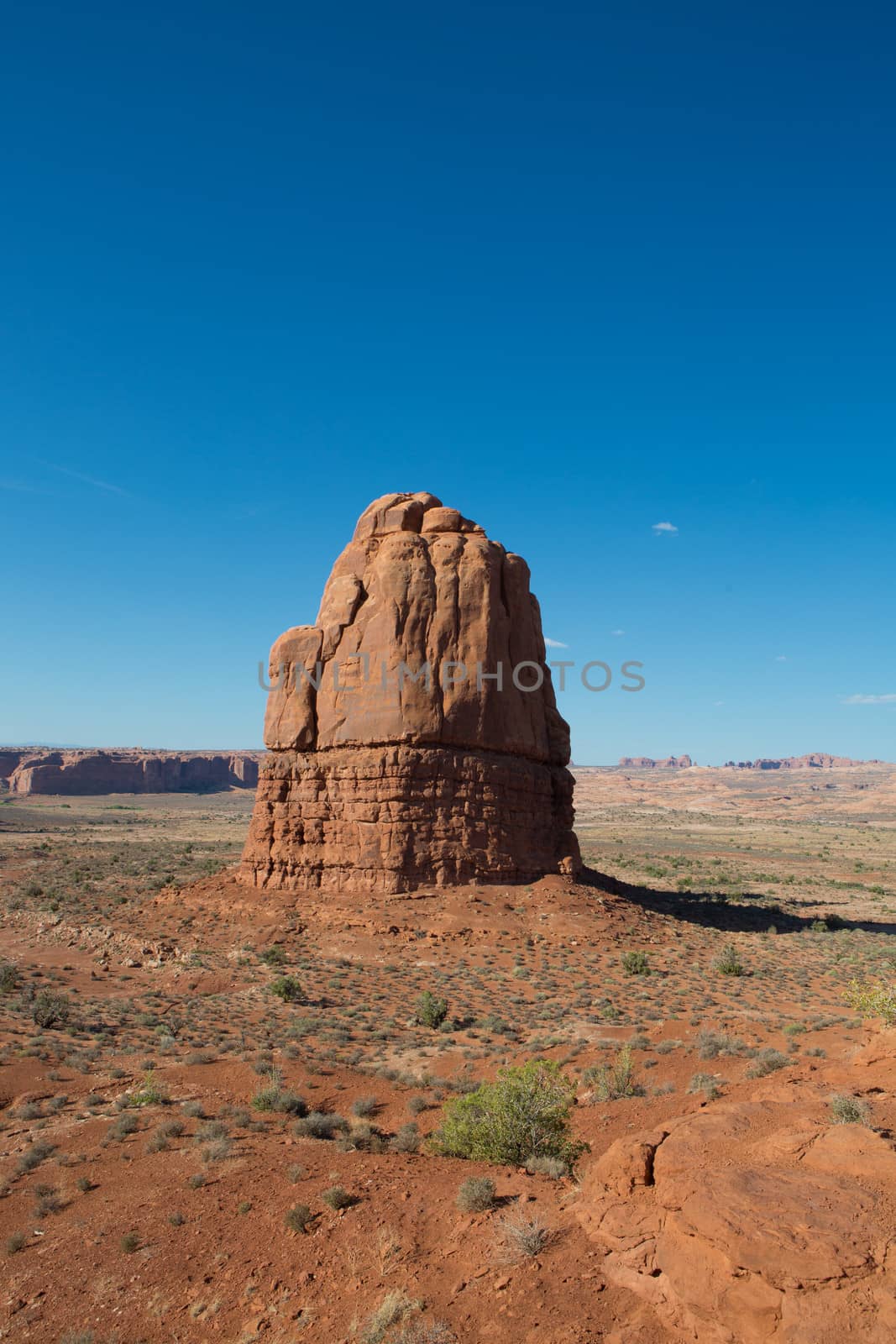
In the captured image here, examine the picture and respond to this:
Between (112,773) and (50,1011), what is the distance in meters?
139

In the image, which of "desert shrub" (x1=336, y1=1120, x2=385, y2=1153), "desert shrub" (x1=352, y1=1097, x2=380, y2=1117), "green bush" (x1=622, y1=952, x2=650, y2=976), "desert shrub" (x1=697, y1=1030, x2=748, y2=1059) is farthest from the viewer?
"green bush" (x1=622, y1=952, x2=650, y2=976)

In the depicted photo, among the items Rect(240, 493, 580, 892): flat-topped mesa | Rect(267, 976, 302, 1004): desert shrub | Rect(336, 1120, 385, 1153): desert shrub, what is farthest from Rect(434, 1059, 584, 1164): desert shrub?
Rect(240, 493, 580, 892): flat-topped mesa

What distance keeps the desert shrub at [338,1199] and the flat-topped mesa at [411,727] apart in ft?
55.1

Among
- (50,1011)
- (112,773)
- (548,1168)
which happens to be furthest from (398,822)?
(112,773)

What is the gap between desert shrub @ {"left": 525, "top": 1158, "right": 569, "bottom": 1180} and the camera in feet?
26.0

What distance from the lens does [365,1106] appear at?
11.6 metres

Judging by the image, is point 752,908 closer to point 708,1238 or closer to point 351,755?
point 351,755

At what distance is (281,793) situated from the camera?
27797 mm

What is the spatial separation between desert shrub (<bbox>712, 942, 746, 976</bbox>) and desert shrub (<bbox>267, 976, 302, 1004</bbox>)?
11.8m

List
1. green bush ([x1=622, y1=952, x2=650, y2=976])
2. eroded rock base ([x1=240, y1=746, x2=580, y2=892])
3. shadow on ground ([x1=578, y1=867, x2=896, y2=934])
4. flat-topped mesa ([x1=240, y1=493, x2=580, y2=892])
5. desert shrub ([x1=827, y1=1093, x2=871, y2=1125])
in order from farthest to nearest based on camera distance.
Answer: shadow on ground ([x1=578, y1=867, x2=896, y2=934]) < flat-topped mesa ([x1=240, y1=493, x2=580, y2=892]) < eroded rock base ([x1=240, y1=746, x2=580, y2=892]) < green bush ([x1=622, y1=952, x2=650, y2=976]) < desert shrub ([x1=827, y1=1093, x2=871, y2=1125])

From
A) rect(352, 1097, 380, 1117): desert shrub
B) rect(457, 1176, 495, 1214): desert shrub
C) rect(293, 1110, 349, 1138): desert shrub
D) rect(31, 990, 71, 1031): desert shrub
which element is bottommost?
rect(31, 990, 71, 1031): desert shrub

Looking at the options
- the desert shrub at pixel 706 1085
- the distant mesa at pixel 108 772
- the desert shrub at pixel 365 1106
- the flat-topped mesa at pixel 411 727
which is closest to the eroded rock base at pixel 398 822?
the flat-topped mesa at pixel 411 727

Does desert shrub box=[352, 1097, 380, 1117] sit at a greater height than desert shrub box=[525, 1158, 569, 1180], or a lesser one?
lesser

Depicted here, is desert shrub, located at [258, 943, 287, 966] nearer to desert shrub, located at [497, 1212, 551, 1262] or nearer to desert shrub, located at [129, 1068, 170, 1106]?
desert shrub, located at [129, 1068, 170, 1106]
